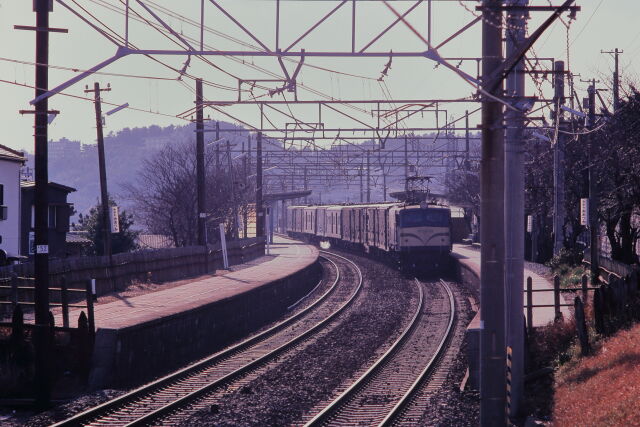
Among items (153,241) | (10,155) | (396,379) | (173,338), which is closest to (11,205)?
(10,155)

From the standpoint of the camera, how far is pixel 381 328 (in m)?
23.2

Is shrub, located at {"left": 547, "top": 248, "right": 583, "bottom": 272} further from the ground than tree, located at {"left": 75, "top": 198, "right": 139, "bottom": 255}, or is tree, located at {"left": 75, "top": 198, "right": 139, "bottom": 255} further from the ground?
tree, located at {"left": 75, "top": 198, "right": 139, "bottom": 255}

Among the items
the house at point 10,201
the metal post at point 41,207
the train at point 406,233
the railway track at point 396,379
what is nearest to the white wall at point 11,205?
the house at point 10,201

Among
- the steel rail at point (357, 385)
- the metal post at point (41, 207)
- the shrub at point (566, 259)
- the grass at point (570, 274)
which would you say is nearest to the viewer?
the steel rail at point (357, 385)

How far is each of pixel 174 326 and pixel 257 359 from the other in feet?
6.80

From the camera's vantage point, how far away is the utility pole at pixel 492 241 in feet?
33.7

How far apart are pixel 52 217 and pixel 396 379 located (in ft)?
90.6

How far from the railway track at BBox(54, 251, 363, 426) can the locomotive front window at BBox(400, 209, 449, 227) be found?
34.0 ft

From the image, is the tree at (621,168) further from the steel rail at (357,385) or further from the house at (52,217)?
the house at (52,217)

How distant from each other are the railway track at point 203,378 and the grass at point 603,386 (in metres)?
5.77

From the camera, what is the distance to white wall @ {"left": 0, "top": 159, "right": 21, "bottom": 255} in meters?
34.8

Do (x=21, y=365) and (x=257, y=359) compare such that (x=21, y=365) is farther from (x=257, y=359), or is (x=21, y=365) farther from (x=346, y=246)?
(x=346, y=246)

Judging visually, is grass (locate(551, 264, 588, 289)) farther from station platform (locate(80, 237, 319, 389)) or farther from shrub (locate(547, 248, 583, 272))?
station platform (locate(80, 237, 319, 389))

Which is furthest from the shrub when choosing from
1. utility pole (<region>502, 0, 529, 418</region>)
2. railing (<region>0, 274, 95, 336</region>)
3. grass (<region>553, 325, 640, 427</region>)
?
utility pole (<region>502, 0, 529, 418</region>)
